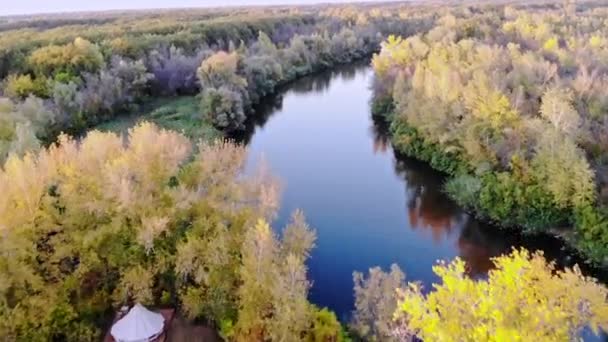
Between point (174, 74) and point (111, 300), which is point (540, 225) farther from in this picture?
point (174, 74)

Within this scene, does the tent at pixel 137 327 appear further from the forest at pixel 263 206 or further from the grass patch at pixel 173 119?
the grass patch at pixel 173 119

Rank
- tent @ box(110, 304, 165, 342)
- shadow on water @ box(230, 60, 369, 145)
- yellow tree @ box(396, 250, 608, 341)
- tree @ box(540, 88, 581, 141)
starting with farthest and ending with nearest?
1. shadow on water @ box(230, 60, 369, 145)
2. tree @ box(540, 88, 581, 141)
3. tent @ box(110, 304, 165, 342)
4. yellow tree @ box(396, 250, 608, 341)

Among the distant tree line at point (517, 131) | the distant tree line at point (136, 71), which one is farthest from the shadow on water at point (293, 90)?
the distant tree line at point (517, 131)

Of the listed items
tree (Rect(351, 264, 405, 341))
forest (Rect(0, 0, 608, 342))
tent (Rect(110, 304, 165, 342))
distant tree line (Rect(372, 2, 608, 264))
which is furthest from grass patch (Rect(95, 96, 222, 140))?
tree (Rect(351, 264, 405, 341))

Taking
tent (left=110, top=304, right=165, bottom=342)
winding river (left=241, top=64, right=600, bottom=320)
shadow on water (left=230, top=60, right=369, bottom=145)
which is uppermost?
tent (left=110, top=304, right=165, bottom=342)

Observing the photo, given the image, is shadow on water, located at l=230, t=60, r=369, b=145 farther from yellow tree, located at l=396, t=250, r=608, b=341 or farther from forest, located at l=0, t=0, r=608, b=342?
yellow tree, located at l=396, t=250, r=608, b=341

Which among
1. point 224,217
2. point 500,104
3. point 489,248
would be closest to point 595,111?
point 500,104

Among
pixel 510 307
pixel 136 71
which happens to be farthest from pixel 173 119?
pixel 510 307
